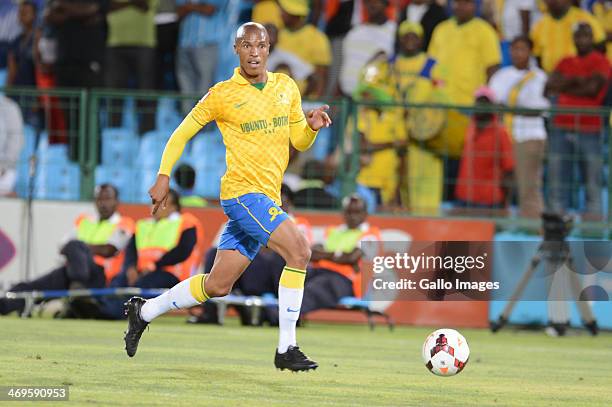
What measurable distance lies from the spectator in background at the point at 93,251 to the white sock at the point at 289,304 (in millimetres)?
7566

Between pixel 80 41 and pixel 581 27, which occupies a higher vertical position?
pixel 581 27

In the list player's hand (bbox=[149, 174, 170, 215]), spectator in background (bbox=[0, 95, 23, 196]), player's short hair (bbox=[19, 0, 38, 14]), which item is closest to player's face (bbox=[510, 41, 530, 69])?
spectator in background (bbox=[0, 95, 23, 196])

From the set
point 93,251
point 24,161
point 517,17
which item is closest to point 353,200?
point 93,251

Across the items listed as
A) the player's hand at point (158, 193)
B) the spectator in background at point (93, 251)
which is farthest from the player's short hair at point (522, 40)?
the player's hand at point (158, 193)

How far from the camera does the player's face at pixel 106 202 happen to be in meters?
18.4

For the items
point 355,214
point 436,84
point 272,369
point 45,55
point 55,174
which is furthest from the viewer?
point 45,55

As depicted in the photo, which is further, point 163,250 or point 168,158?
point 163,250

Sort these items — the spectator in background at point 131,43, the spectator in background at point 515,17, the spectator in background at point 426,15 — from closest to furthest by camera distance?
the spectator in background at point 515,17
the spectator in background at point 426,15
the spectator in background at point 131,43

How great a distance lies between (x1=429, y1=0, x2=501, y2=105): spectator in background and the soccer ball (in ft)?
27.4

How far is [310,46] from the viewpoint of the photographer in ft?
63.8

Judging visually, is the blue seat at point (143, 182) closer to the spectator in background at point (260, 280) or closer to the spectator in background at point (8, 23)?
the spectator in background at point (260, 280)

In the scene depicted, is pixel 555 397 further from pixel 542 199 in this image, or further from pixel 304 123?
pixel 542 199

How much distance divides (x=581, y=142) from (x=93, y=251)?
21.5ft

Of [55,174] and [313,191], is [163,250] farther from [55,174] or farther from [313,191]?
[55,174]
